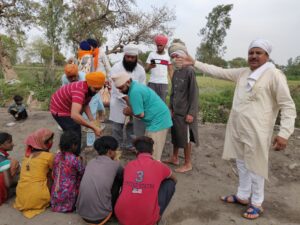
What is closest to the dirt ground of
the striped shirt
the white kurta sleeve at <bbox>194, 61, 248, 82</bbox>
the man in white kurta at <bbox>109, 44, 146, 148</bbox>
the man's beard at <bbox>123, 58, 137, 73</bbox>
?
the man in white kurta at <bbox>109, 44, 146, 148</bbox>

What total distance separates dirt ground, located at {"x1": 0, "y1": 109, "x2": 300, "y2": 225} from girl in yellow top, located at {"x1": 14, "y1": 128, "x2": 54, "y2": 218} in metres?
0.10

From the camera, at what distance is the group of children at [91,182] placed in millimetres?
2498

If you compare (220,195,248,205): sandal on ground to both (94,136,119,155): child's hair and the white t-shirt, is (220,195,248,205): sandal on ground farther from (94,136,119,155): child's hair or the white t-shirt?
the white t-shirt

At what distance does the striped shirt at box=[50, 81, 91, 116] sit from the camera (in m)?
3.25

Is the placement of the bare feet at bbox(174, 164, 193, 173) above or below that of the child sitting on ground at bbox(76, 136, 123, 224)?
below

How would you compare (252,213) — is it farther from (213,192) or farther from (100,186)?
(100,186)

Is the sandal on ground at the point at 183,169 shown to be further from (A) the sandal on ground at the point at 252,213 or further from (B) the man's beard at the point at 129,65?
(B) the man's beard at the point at 129,65

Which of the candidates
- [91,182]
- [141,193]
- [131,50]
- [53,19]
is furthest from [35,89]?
[141,193]

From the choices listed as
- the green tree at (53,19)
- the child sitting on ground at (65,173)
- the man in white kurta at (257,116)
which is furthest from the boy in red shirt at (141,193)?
the green tree at (53,19)

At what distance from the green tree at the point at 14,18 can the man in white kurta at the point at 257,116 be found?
507 inches

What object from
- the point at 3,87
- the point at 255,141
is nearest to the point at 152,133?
the point at 255,141

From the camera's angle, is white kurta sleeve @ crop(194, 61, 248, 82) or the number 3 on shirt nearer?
the number 3 on shirt

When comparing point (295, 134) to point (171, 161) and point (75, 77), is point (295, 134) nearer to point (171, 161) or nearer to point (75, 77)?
point (171, 161)

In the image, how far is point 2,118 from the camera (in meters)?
6.84
